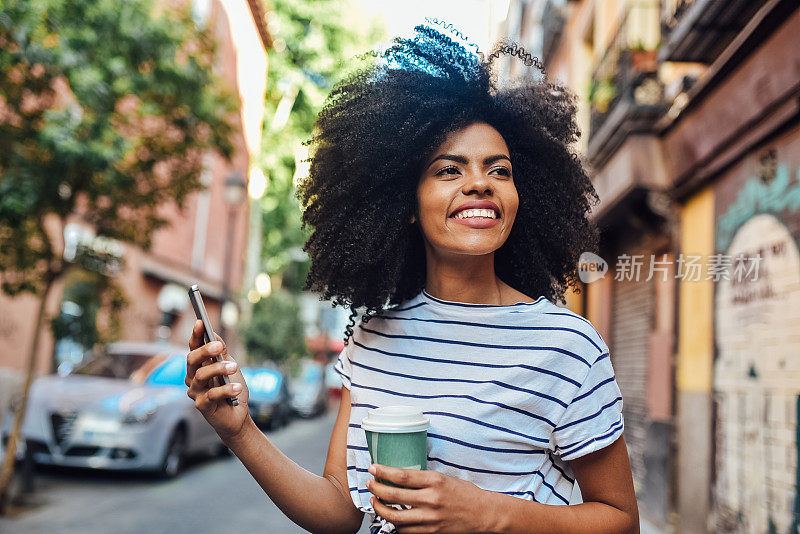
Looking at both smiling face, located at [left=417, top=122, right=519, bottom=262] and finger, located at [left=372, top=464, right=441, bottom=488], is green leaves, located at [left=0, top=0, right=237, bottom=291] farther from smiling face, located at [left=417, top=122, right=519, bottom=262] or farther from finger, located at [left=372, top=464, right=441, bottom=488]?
finger, located at [left=372, top=464, right=441, bottom=488]

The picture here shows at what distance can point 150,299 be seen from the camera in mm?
18891

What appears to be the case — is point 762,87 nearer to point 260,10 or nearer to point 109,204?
point 109,204

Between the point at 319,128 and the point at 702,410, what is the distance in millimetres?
5335

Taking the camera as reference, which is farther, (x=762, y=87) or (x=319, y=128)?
(x=762, y=87)

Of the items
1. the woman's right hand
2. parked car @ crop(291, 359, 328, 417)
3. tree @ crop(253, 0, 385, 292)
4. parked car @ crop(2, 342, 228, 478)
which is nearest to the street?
parked car @ crop(2, 342, 228, 478)

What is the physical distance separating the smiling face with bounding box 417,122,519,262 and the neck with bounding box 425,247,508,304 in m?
0.05

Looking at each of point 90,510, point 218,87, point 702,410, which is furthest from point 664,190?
point 90,510

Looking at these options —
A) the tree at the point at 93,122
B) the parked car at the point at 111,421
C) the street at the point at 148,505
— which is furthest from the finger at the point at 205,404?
the parked car at the point at 111,421

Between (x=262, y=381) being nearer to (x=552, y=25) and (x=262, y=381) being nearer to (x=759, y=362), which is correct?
(x=552, y=25)

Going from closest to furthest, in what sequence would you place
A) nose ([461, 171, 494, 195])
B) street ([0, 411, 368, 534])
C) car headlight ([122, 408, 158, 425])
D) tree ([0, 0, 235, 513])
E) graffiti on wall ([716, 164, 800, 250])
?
nose ([461, 171, 494, 195])
graffiti on wall ([716, 164, 800, 250])
street ([0, 411, 368, 534])
tree ([0, 0, 235, 513])
car headlight ([122, 408, 158, 425])

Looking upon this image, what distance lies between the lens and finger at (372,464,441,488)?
138 cm

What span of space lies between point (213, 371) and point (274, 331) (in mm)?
21469

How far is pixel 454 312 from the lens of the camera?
181cm

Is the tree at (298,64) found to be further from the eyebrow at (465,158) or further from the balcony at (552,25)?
the eyebrow at (465,158)
